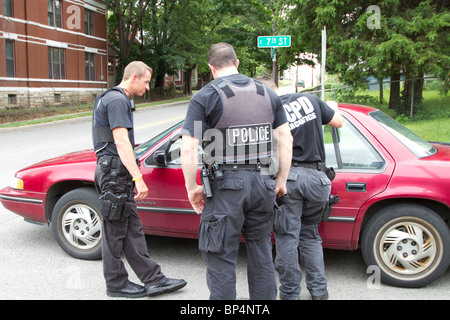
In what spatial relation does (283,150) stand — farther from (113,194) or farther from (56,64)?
(56,64)

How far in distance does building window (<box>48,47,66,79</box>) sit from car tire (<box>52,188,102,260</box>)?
24.8 metres

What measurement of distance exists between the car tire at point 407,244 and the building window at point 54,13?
2732 centimetres

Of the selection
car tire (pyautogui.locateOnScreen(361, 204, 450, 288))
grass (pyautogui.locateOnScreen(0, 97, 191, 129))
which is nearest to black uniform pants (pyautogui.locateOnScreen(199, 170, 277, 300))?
car tire (pyautogui.locateOnScreen(361, 204, 450, 288))

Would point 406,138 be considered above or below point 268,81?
below

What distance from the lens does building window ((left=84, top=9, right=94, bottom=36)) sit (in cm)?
3073

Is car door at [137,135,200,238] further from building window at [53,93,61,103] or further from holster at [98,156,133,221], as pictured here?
building window at [53,93,61,103]

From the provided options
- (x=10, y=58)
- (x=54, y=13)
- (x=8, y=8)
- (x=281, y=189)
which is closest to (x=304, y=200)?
(x=281, y=189)

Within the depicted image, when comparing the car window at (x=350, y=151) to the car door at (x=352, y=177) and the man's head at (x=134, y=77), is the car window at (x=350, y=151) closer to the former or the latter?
the car door at (x=352, y=177)

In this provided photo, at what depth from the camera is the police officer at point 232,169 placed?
2.70m

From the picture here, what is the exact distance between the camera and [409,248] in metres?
3.70

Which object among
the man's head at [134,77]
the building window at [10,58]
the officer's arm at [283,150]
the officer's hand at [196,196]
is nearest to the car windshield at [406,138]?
the officer's arm at [283,150]

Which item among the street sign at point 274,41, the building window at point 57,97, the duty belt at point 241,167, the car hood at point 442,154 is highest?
the street sign at point 274,41

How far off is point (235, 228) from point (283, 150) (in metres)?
0.69
